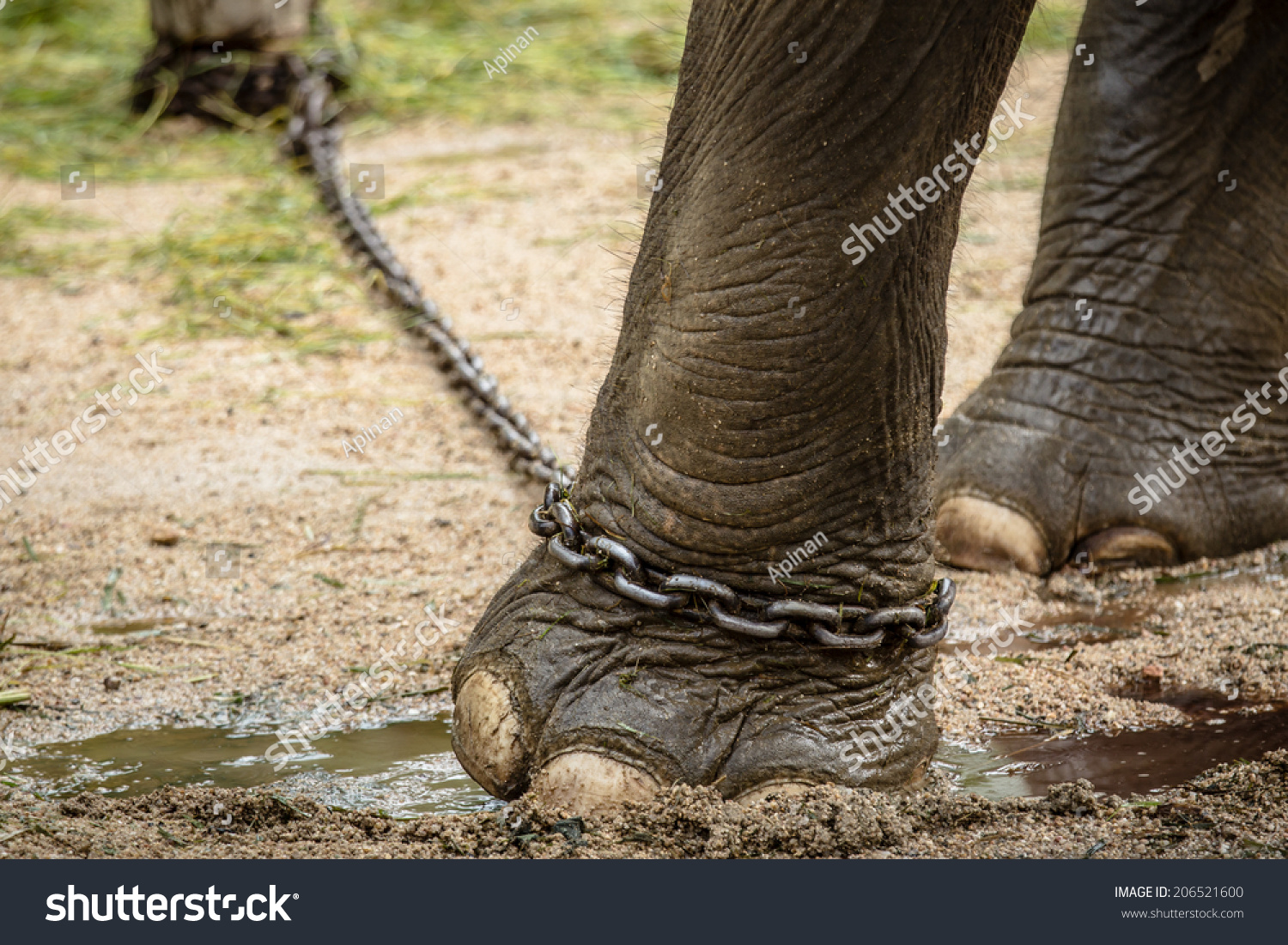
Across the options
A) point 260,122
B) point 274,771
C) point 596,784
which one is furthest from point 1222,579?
point 260,122

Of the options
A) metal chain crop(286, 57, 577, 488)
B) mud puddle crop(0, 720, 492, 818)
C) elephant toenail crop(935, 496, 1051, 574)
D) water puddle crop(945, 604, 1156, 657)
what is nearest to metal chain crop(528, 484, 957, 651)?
metal chain crop(286, 57, 577, 488)

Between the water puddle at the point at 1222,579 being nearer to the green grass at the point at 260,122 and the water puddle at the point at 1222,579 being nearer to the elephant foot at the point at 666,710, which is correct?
the elephant foot at the point at 666,710

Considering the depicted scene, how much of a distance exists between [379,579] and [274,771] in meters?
0.62

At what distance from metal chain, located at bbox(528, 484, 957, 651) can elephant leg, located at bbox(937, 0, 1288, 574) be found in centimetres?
70

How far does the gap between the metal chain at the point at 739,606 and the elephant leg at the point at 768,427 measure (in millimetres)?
22

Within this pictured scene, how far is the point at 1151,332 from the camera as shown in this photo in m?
2.44

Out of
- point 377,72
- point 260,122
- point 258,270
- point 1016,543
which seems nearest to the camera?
point 1016,543

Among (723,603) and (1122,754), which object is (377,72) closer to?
(723,603)

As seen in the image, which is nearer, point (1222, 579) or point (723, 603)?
point (723, 603)

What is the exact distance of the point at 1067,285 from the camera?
2488mm

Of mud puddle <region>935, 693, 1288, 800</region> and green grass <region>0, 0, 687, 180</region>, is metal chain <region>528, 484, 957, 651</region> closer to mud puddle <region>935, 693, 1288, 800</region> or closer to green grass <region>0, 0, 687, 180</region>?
mud puddle <region>935, 693, 1288, 800</region>

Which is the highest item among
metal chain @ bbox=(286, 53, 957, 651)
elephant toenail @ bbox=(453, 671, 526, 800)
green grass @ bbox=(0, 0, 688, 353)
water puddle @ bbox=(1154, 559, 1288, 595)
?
metal chain @ bbox=(286, 53, 957, 651)

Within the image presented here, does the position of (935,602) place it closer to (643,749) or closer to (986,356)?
(643,749)

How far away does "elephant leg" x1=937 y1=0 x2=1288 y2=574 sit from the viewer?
2350 mm
